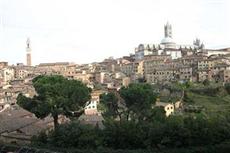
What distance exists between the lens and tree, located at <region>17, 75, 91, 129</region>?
2673 centimetres

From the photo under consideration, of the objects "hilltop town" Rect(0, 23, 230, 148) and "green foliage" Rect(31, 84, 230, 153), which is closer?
"green foliage" Rect(31, 84, 230, 153)

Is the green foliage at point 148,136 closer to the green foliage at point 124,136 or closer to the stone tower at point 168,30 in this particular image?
the green foliage at point 124,136

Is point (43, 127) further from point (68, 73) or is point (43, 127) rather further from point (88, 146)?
point (68, 73)

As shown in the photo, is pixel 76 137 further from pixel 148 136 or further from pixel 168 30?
pixel 168 30

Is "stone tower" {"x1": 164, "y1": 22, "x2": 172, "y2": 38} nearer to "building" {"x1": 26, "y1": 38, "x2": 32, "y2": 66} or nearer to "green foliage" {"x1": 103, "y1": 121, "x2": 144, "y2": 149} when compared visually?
A: "building" {"x1": 26, "y1": 38, "x2": 32, "y2": 66}

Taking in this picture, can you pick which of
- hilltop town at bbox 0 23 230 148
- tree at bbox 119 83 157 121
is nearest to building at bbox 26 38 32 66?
hilltop town at bbox 0 23 230 148

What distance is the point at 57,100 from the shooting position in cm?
2680

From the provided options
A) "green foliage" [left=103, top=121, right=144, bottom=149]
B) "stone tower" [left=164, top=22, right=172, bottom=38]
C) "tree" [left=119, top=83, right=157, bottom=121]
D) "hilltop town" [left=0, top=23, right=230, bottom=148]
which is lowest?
"green foliage" [left=103, top=121, right=144, bottom=149]

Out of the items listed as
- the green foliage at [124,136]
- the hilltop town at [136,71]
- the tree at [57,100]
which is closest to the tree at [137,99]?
the tree at [57,100]

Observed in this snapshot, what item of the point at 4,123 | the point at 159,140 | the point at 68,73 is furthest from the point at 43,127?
the point at 68,73

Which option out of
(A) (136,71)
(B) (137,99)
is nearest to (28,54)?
(A) (136,71)

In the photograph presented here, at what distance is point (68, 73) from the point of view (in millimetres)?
85250

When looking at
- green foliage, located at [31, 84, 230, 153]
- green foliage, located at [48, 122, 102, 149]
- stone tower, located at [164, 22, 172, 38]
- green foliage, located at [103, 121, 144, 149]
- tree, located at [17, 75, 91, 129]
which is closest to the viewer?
green foliage, located at [31, 84, 230, 153]

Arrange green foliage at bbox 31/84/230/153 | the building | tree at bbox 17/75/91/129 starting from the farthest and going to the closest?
the building → tree at bbox 17/75/91/129 → green foliage at bbox 31/84/230/153
